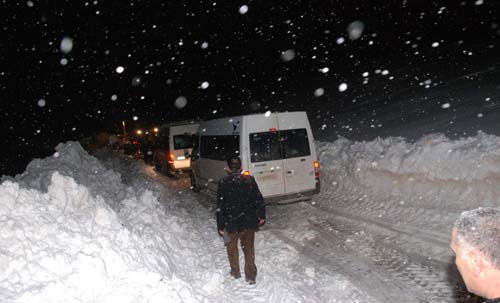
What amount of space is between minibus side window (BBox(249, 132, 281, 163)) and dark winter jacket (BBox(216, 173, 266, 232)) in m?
3.40

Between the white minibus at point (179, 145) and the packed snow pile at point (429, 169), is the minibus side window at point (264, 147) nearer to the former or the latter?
the packed snow pile at point (429, 169)

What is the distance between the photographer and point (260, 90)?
5569cm

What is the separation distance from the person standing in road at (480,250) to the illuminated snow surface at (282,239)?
3.19 metres

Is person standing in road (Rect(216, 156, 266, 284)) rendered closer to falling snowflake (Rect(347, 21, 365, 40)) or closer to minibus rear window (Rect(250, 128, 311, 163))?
minibus rear window (Rect(250, 128, 311, 163))

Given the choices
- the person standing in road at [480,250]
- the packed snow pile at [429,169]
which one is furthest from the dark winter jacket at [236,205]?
the packed snow pile at [429,169]

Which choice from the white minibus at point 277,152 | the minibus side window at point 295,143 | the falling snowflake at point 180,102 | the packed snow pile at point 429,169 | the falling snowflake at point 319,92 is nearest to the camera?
the packed snow pile at point 429,169

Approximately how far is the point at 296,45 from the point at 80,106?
4154cm

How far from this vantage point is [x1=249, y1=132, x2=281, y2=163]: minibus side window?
8.99m

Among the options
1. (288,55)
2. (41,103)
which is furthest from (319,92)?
(41,103)

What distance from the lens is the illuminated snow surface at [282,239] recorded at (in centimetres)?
402

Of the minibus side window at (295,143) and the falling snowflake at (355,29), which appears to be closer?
the minibus side window at (295,143)

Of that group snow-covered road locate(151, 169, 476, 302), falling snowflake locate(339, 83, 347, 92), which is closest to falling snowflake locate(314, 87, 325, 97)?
falling snowflake locate(339, 83, 347, 92)

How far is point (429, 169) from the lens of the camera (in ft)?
30.1

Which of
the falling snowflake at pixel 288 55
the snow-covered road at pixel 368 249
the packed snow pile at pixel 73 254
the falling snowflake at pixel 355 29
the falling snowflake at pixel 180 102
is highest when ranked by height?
the falling snowflake at pixel 355 29
